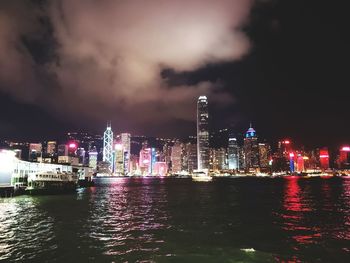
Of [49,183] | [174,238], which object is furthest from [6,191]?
[174,238]

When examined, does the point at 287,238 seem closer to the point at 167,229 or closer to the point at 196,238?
the point at 196,238

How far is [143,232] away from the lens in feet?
99.6

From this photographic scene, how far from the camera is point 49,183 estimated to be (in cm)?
8062

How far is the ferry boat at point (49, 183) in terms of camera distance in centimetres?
7619

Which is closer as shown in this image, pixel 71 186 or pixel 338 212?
pixel 338 212

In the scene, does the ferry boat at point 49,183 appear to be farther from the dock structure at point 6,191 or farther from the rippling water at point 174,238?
the rippling water at point 174,238

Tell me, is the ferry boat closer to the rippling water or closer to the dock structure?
the dock structure

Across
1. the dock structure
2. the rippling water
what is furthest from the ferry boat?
the rippling water

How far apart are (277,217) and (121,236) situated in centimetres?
2188

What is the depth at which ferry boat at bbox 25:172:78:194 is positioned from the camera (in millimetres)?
76188

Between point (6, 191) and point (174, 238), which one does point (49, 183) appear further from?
point (174, 238)

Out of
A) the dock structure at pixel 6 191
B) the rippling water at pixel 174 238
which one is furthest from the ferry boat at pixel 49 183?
the rippling water at pixel 174 238

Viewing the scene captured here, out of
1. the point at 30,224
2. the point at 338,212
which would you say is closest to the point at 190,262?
the point at 30,224

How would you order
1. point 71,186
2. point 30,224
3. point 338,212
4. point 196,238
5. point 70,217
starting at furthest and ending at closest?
point 71,186, point 338,212, point 70,217, point 30,224, point 196,238
